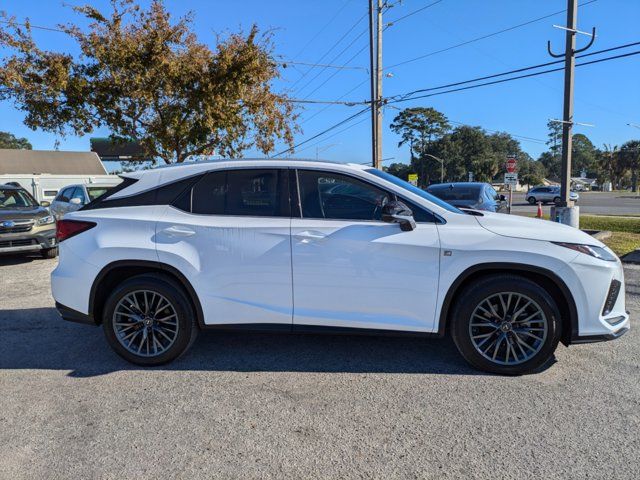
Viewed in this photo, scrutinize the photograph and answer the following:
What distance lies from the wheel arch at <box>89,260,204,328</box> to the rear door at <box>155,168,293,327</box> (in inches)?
2.4

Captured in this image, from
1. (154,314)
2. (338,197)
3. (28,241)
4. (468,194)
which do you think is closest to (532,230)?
(338,197)

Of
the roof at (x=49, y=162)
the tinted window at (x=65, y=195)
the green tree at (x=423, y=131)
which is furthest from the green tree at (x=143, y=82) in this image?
the green tree at (x=423, y=131)

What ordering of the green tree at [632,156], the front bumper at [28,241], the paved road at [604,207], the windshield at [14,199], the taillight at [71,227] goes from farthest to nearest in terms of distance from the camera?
the green tree at [632,156] → the paved road at [604,207] → the windshield at [14,199] → the front bumper at [28,241] → the taillight at [71,227]

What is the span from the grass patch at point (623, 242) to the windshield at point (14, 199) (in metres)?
12.8

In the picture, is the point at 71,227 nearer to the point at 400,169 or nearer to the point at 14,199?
the point at 14,199

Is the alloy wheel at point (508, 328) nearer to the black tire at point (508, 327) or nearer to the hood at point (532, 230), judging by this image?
the black tire at point (508, 327)

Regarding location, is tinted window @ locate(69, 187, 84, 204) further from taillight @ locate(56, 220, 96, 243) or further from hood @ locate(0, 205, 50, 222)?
taillight @ locate(56, 220, 96, 243)

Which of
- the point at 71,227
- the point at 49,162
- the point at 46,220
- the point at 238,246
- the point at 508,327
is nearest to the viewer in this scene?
the point at 508,327

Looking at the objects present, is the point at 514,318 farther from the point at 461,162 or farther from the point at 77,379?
the point at 461,162

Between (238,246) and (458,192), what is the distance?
819 cm

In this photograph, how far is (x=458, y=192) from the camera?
11.1 meters

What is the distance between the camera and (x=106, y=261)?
4105mm

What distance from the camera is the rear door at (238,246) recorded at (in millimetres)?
3957

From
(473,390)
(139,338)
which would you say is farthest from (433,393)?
(139,338)
